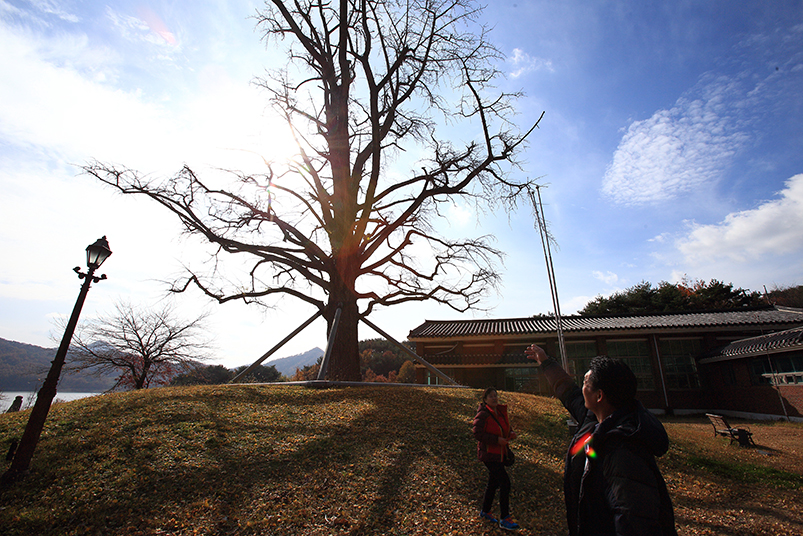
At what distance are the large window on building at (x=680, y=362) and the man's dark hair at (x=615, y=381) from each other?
21.9 metres

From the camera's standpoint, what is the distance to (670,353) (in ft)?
63.9

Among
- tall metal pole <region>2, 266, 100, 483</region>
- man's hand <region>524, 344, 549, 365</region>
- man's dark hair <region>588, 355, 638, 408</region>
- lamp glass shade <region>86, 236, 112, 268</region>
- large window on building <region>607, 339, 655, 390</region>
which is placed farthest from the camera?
large window on building <region>607, 339, 655, 390</region>

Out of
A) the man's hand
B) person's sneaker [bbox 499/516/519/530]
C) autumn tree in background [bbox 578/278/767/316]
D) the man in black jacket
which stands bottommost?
person's sneaker [bbox 499/516/519/530]

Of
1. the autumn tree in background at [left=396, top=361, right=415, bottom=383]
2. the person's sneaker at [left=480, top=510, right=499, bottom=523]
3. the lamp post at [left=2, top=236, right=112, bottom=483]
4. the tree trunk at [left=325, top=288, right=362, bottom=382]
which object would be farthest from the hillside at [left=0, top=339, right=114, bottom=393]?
the person's sneaker at [left=480, top=510, right=499, bottom=523]

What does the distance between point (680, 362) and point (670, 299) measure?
17972 mm

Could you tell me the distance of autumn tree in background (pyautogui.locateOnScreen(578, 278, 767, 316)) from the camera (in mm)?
31295

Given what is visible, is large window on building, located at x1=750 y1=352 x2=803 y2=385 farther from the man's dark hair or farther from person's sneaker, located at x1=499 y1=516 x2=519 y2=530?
the man's dark hair

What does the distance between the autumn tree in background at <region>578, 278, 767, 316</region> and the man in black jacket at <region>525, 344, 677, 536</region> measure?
99.4 ft

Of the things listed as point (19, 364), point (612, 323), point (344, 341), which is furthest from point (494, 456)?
point (19, 364)

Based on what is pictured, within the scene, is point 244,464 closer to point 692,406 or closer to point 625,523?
point 625,523

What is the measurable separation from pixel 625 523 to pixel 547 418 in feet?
27.9

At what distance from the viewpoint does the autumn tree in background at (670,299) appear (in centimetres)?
3130

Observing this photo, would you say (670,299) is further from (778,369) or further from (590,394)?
(590,394)

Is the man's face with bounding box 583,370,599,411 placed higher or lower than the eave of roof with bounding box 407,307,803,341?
lower
